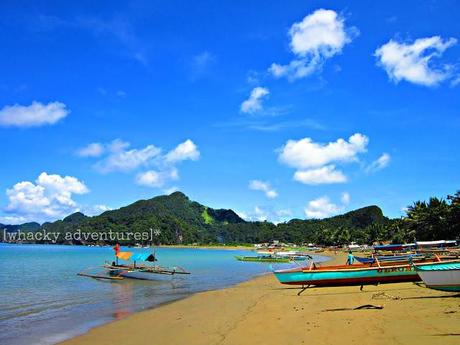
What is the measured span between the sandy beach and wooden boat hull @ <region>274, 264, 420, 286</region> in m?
0.39

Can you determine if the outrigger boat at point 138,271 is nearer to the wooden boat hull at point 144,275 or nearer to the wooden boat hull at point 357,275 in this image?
the wooden boat hull at point 144,275

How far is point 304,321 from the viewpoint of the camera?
1243 cm

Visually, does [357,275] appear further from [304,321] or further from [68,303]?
[68,303]

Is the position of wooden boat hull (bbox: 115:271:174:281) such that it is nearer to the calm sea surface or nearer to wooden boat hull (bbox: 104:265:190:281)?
wooden boat hull (bbox: 104:265:190:281)

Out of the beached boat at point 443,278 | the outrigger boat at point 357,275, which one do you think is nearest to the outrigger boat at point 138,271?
the outrigger boat at point 357,275

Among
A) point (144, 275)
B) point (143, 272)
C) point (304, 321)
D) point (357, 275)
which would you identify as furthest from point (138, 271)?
point (304, 321)

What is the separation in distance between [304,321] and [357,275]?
24.3 feet

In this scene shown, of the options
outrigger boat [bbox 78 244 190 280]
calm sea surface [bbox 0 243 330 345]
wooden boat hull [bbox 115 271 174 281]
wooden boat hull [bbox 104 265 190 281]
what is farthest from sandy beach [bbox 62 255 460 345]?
wooden boat hull [bbox 115 271 174 281]

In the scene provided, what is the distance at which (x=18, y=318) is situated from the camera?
57.6ft

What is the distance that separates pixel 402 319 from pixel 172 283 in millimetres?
22123

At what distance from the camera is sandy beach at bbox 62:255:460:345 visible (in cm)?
1003

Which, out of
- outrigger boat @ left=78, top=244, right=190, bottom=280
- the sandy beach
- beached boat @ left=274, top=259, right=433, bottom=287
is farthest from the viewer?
outrigger boat @ left=78, top=244, right=190, bottom=280

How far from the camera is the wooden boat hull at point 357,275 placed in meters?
18.9

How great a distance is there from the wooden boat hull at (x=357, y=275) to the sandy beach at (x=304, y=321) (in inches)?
15.4
